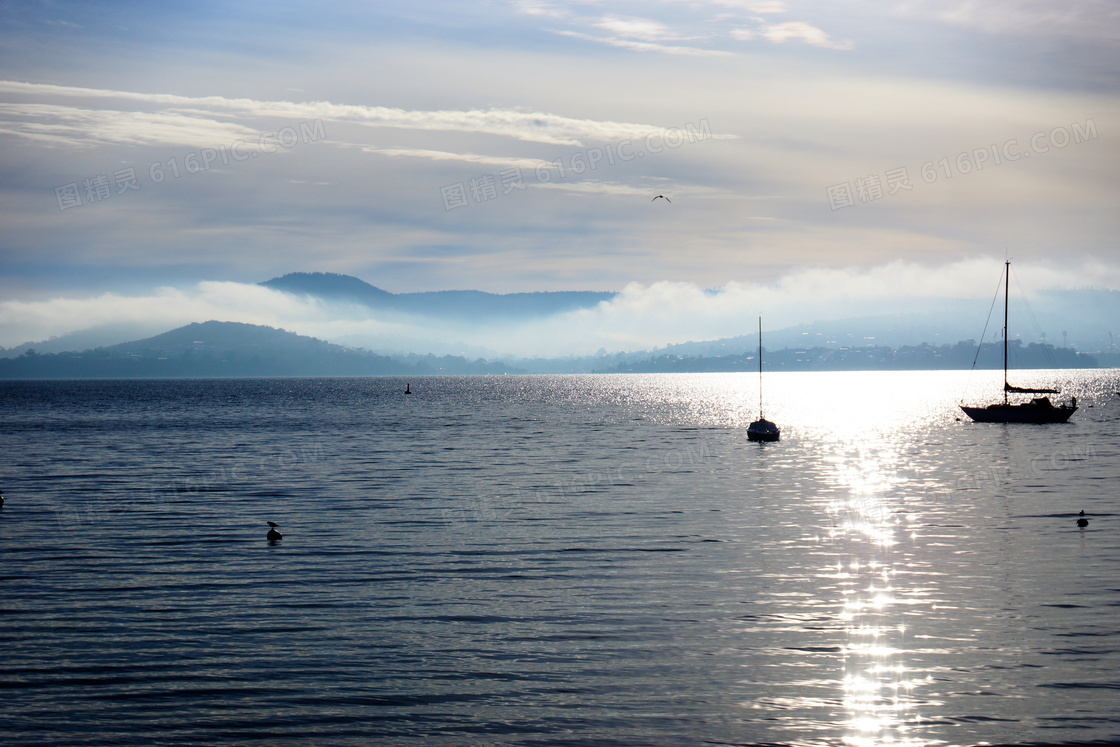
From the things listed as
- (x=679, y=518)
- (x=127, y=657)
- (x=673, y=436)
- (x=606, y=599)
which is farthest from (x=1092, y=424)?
(x=127, y=657)

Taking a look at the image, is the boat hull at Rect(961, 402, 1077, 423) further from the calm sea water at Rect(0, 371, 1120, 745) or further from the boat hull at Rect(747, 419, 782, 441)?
the calm sea water at Rect(0, 371, 1120, 745)

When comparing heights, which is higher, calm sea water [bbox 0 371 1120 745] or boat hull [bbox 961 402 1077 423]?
boat hull [bbox 961 402 1077 423]

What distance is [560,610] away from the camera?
2922 cm

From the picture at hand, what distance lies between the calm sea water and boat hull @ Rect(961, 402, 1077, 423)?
252 ft

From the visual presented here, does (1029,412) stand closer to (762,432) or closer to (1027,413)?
(1027,413)

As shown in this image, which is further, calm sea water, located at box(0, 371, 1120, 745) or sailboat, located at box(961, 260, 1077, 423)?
sailboat, located at box(961, 260, 1077, 423)

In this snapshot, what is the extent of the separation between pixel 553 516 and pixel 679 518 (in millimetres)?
7021

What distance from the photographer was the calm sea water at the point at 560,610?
20.3m

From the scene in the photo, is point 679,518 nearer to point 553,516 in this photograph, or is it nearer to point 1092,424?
point 553,516

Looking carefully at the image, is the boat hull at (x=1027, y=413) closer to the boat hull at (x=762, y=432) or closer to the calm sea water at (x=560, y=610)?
the boat hull at (x=762, y=432)

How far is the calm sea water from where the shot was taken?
66.7 feet

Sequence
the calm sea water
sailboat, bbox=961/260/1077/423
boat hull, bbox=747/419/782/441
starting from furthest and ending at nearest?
1. sailboat, bbox=961/260/1077/423
2. boat hull, bbox=747/419/782/441
3. the calm sea water

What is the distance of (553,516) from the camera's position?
50.0 m

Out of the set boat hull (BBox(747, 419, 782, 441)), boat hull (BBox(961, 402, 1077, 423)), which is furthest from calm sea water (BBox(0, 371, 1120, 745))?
boat hull (BBox(961, 402, 1077, 423))
